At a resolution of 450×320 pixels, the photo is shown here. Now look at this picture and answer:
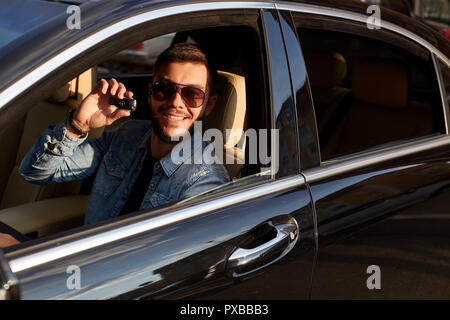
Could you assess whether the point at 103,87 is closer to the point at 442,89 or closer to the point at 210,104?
the point at 210,104

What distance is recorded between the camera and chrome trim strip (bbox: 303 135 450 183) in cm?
204

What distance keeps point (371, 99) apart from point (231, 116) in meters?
0.92

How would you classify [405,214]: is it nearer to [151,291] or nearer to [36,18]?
[151,291]

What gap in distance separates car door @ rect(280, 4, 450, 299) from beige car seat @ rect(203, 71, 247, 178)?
0.85 feet

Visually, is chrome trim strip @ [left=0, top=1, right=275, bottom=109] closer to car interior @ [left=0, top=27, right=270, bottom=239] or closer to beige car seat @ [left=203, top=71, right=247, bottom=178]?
car interior @ [left=0, top=27, right=270, bottom=239]

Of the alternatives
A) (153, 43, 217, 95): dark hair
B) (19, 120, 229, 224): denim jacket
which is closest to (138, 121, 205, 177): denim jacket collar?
(19, 120, 229, 224): denim jacket

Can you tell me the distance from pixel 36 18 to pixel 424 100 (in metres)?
2.15

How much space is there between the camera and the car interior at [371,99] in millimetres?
2662

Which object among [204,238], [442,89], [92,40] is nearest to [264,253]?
[204,238]

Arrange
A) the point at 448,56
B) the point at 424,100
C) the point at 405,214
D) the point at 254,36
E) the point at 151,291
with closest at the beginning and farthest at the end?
Answer: the point at 151,291 < the point at 254,36 < the point at 405,214 < the point at 448,56 < the point at 424,100

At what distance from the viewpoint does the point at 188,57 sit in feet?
7.23

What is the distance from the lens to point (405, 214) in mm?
2213

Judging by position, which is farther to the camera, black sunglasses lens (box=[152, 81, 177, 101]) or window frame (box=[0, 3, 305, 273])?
black sunglasses lens (box=[152, 81, 177, 101])
